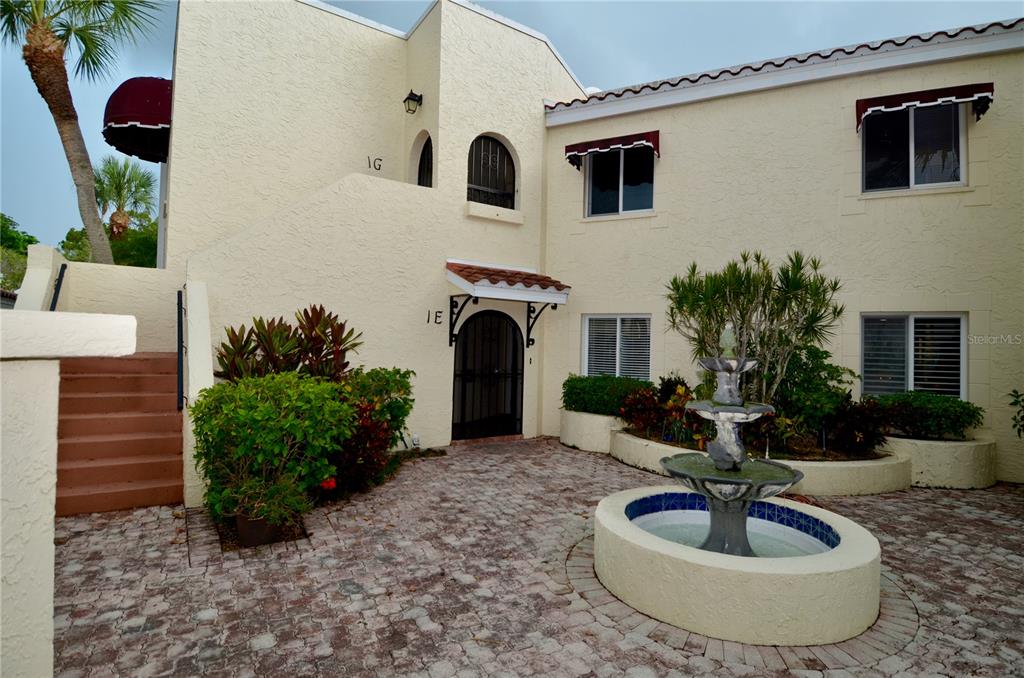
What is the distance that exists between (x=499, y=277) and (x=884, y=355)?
24.1 ft

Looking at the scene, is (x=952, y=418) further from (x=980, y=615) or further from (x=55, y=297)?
(x=55, y=297)

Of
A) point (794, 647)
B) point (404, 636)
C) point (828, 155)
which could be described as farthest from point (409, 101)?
point (794, 647)

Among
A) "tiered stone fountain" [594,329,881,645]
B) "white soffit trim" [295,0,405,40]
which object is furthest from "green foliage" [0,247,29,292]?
"tiered stone fountain" [594,329,881,645]

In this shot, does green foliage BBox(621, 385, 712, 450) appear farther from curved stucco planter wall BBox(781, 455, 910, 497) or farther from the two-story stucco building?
curved stucco planter wall BBox(781, 455, 910, 497)

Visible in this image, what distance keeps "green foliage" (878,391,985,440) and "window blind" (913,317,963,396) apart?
333 mm

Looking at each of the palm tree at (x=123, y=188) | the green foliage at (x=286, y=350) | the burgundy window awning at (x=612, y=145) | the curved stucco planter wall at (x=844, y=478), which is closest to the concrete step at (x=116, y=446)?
the green foliage at (x=286, y=350)

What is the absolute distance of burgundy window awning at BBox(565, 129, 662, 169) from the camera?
443 inches

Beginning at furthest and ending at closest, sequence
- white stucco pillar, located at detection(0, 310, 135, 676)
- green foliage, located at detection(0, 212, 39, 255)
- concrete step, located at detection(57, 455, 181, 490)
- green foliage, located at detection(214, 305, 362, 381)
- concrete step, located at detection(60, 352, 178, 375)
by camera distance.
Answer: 1. green foliage, located at detection(0, 212, 39, 255)
2. concrete step, located at detection(60, 352, 178, 375)
3. green foliage, located at detection(214, 305, 362, 381)
4. concrete step, located at detection(57, 455, 181, 490)
5. white stucco pillar, located at detection(0, 310, 135, 676)

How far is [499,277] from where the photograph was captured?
10.5m

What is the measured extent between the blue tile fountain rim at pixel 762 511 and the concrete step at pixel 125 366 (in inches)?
287

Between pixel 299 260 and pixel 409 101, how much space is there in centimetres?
502

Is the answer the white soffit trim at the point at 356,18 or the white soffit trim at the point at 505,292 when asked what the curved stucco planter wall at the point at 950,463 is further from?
the white soffit trim at the point at 356,18

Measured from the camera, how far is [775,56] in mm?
10633

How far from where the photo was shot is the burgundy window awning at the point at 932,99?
8.75 m
